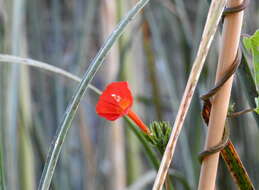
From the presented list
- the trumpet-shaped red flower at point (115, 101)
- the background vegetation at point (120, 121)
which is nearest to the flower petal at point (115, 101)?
the trumpet-shaped red flower at point (115, 101)

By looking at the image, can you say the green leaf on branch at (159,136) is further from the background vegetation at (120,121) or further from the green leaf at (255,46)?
the background vegetation at (120,121)

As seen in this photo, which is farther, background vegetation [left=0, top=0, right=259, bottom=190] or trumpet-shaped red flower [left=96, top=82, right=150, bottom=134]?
background vegetation [left=0, top=0, right=259, bottom=190]

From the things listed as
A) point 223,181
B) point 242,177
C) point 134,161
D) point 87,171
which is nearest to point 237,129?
point 223,181

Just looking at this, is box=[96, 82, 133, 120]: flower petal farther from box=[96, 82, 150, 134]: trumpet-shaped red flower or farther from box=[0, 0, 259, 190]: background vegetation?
box=[0, 0, 259, 190]: background vegetation

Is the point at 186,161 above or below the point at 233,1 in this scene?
below

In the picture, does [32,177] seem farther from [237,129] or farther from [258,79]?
[258,79]

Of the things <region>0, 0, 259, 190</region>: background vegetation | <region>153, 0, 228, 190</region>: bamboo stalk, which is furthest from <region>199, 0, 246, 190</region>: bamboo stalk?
<region>0, 0, 259, 190</region>: background vegetation
